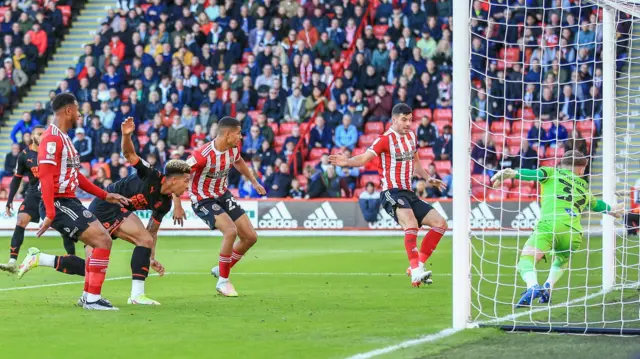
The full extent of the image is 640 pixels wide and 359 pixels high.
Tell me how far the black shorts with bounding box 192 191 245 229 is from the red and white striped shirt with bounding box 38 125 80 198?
6.64ft

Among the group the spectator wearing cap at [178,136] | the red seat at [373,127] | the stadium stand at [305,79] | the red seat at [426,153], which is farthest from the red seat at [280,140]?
the red seat at [426,153]

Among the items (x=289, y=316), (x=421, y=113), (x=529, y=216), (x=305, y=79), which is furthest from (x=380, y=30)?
(x=289, y=316)

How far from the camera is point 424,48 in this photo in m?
26.7

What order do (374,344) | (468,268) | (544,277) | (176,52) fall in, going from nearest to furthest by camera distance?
1. (374,344)
2. (468,268)
3. (544,277)
4. (176,52)

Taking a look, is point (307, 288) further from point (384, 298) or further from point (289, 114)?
point (289, 114)

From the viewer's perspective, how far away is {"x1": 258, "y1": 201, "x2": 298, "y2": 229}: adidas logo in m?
24.1

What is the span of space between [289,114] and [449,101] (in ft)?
13.9

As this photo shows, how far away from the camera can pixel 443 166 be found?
24.7m

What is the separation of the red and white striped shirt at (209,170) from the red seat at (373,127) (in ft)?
48.3

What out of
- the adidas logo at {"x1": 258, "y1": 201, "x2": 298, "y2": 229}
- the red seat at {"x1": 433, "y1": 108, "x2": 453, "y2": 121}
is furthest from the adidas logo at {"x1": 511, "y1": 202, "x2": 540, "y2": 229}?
the adidas logo at {"x1": 258, "y1": 201, "x2": 298, "y2": 229}

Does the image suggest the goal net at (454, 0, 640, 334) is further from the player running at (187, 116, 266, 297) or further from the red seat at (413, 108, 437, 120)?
the player running at (187, 116, 266, 297)

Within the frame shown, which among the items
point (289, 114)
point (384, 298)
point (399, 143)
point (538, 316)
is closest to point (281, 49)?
point (289, 114)

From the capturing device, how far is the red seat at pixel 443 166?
24.6m

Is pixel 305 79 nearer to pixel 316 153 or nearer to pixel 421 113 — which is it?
pixel 316 153
